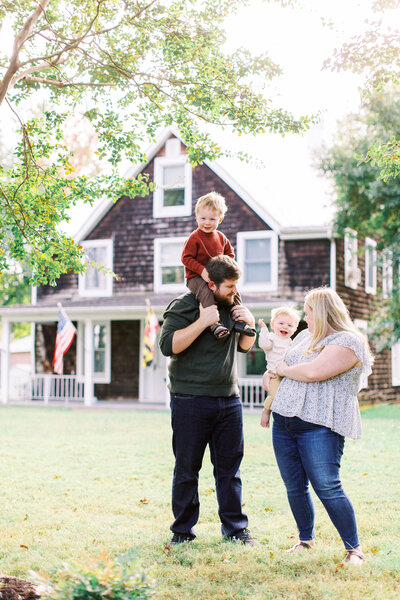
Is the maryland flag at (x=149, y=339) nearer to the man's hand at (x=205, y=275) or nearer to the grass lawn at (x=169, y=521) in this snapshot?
the grass lawn at (x=169, y=521)

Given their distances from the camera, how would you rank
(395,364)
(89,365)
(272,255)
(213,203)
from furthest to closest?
(395,364) → (89,365) → (272,255) → (213,203)

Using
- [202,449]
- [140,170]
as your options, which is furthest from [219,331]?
[140,170]

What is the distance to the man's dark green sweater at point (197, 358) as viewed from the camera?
4.52 metres

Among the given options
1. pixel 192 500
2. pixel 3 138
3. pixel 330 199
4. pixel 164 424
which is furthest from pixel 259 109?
pixel 3 138

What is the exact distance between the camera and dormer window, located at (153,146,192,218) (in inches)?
793

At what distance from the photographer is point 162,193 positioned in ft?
67.6

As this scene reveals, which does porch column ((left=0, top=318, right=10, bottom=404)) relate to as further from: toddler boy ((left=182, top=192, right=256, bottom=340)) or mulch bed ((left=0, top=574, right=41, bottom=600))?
mulch bed ((left=0, top=574, right=41, bottom=600))

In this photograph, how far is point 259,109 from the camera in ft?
19.6

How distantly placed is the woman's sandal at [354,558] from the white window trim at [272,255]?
14.9 meters

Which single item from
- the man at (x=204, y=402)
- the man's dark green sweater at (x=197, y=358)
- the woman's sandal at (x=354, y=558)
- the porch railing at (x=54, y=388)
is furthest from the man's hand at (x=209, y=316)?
the porch railing at (x=54, y=388)

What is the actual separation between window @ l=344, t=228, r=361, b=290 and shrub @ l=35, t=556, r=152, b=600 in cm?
1703

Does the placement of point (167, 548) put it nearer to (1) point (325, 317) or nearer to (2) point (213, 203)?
(1) point (325, 317)

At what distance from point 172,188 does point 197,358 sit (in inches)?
643

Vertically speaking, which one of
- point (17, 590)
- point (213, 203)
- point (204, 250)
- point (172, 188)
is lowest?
point (17, 590)
